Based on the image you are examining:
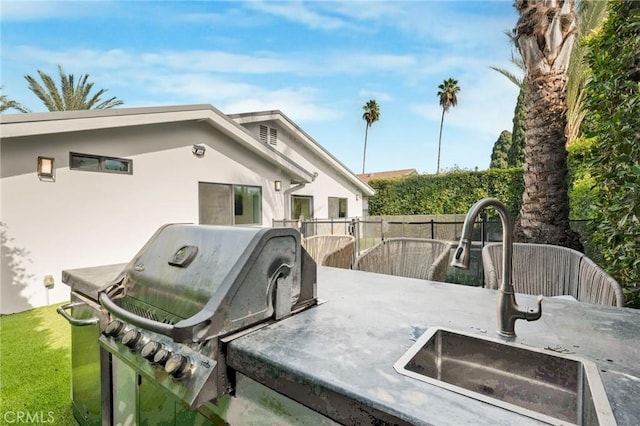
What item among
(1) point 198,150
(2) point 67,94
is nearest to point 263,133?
(1) point 198,150

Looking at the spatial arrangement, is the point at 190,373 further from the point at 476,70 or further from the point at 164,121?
the point at 476,70

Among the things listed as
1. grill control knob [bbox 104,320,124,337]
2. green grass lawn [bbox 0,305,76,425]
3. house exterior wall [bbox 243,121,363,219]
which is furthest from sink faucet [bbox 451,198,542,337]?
house exterior wall [bbox 243,121,363,219]

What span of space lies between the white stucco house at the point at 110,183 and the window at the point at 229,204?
0.03 m

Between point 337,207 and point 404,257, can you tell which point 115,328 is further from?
point 337,207

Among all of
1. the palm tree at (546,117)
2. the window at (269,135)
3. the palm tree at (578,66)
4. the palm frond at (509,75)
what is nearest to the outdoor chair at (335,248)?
the palm tree at (546,117)

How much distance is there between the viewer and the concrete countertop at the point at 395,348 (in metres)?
0.76

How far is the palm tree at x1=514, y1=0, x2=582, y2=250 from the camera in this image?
450 centimetres

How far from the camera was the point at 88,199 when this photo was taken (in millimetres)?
5602

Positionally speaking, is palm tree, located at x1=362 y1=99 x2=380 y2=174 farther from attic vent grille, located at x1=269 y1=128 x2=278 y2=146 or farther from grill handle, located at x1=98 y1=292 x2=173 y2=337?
grill handle, located at x1=98 y1=292 x2=173 y2=337

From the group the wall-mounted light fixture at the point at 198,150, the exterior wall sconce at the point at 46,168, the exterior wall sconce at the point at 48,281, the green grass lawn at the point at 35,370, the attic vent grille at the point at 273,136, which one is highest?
the attic vent grille at the point at 273,136

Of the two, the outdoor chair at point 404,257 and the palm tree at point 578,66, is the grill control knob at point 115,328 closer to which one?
the outdoor chair at point 404,257

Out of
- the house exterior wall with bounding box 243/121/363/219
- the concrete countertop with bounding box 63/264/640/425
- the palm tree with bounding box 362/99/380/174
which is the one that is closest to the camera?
the concrete countertop with bounding box 63/264/640/425

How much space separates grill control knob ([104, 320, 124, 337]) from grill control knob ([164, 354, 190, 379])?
1.69 feet

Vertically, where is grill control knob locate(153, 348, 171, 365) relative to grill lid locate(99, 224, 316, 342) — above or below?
below
